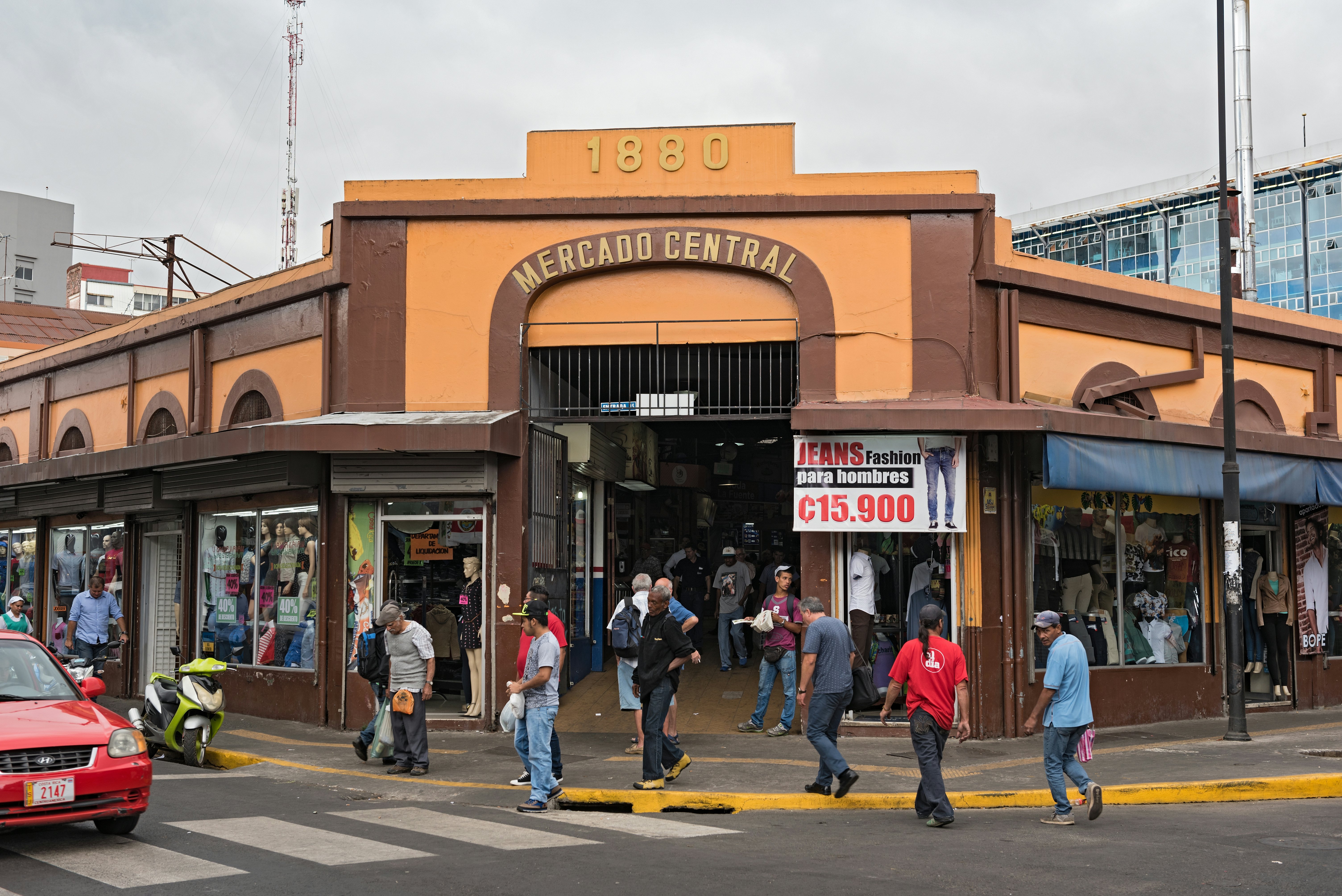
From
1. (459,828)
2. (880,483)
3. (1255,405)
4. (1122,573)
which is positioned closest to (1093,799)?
(459,828)

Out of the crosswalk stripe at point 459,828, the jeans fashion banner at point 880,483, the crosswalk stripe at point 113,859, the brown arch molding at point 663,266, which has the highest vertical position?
the brown arch molding at point 663,266

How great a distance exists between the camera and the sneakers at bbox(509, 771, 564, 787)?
1155cm

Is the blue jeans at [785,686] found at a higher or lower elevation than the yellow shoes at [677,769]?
higher

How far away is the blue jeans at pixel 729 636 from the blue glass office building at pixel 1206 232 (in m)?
59.1

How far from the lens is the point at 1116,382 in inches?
642

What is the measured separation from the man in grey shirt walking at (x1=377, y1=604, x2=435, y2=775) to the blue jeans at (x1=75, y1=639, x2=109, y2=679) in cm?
687

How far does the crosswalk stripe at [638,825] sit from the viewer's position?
30.4 feet

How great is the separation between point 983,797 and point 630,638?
4.70 m

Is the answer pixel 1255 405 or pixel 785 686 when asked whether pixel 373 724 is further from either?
pixel 1255 405

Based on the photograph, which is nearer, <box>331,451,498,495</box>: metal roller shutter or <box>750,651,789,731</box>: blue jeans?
<box>750,651,789,731</box>: blue jeans

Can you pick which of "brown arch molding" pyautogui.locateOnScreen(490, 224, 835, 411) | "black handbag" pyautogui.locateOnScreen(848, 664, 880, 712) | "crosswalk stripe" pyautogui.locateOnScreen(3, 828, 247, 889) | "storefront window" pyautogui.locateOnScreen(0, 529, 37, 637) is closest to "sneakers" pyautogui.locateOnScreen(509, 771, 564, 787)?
"black handbag" pyautogui.locateOnScreen(848, 664, 880, 712)

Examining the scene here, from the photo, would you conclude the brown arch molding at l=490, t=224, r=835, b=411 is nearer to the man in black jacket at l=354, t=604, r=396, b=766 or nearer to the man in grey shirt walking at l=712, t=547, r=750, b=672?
the man in black jacket at l=354, t=604, r=396, b=766

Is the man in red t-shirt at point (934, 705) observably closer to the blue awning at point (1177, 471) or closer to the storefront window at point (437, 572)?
the blue awning at point (1177, 471)

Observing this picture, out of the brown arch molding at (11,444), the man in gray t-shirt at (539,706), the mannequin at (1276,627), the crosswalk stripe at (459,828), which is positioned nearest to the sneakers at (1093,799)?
the crosswalk stripe at (459,828)
